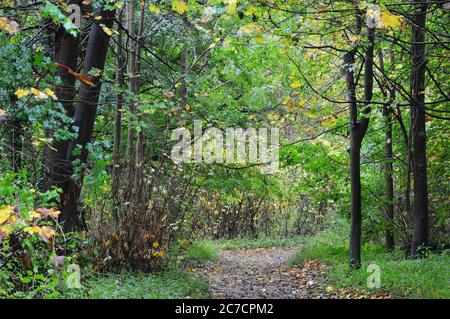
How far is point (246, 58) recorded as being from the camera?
38.5 feet

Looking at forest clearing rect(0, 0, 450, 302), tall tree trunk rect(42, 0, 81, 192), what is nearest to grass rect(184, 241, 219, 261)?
forest clearing rect(0, 0, 450, 302)

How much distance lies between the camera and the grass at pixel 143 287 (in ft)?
18.6

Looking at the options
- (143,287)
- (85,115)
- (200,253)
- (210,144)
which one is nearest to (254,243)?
(200,253)

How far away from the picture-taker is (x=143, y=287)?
6445mm

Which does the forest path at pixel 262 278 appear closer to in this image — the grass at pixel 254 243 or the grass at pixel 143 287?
the grass at pixel 143 287

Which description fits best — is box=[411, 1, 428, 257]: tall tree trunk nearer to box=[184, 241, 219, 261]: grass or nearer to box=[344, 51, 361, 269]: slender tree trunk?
box=[344, 51, 361, 269]: slender tree trunk

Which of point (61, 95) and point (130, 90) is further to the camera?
point (130, 90)

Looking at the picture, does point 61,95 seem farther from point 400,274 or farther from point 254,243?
point 254,243

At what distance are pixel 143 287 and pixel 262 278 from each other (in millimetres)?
3338

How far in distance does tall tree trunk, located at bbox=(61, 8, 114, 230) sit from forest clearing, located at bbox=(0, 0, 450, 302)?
0.03 meters

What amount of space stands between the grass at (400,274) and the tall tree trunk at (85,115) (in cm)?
423

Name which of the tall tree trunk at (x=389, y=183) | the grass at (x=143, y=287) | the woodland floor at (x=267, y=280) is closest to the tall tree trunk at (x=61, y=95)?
the grass at (x=143, y=287)

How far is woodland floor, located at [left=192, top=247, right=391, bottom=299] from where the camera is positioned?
7284 mm

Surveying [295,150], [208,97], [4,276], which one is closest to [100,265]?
[4,276]
